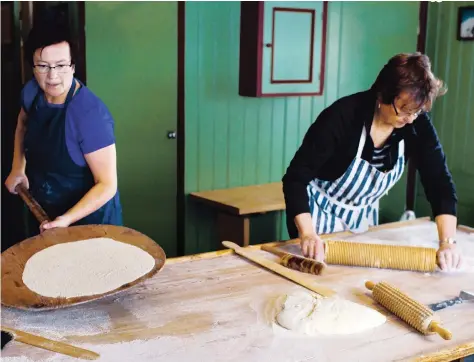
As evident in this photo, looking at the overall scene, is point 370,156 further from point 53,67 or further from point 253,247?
point 53,67

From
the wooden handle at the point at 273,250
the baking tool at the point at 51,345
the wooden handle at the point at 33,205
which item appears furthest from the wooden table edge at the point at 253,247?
the baking tool at the point at 51,345

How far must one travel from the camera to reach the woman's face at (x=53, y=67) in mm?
2252

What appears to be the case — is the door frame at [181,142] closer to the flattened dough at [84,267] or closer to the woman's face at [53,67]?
the woman's face at [53,67]

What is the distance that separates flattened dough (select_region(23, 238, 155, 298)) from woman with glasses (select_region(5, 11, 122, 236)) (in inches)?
11.2

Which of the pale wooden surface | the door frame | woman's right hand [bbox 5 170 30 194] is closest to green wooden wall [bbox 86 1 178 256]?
the door frame

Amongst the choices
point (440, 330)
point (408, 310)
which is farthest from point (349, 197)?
point (440, 330)

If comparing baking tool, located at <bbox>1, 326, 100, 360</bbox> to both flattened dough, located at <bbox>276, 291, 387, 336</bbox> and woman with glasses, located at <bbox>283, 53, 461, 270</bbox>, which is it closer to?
flattened dough, located at <bbox>276, 291, 387, 336</bbox>

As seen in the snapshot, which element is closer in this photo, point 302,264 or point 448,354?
point 448,354

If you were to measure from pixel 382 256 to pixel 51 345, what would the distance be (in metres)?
1.09

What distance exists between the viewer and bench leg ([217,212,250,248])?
3654 millimetres

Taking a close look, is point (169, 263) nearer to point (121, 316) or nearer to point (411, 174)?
point (121, 316)

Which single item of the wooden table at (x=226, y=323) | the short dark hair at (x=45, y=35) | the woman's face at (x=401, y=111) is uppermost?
the short dark hair at (x=45, y=35)

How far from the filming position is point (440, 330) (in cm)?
151

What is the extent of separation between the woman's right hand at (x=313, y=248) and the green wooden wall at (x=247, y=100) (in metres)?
1.90
